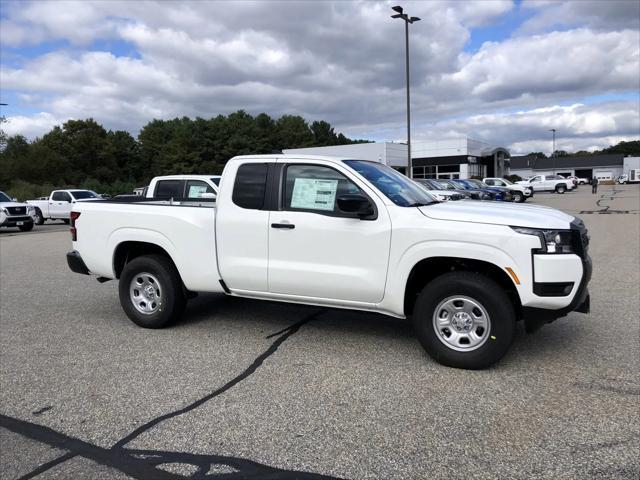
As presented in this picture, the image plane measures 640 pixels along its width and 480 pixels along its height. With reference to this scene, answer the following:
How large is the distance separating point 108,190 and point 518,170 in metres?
86.8

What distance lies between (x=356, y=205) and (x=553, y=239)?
1.68 metres

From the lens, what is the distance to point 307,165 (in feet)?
17.9

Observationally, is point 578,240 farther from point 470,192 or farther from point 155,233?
point 470,192

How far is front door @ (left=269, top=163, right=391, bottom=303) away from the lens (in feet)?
16.3

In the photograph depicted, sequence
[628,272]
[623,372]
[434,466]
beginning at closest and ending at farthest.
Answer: [434,466] < [623,372] < [628,272]

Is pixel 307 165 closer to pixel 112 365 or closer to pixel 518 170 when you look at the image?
pixel 112 365

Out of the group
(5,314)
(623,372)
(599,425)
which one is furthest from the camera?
(5,314)

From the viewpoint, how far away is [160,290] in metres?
6.13

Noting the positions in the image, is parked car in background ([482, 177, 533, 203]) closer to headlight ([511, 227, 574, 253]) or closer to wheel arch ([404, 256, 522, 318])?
wheel arch ([404, 256, 522, 318])

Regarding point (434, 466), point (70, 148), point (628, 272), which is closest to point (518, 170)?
point (70, 148)

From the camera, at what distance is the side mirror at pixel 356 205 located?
481cm

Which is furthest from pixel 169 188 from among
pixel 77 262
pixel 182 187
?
pixel 77 262

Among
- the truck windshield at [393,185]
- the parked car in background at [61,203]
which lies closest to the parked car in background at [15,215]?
the parked car in background at [61,203]

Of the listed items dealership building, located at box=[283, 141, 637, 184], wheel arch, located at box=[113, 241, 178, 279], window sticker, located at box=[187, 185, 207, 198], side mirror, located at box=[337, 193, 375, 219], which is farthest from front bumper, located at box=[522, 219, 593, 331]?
dealership building, located at box=[283, 141, 637, 184]
